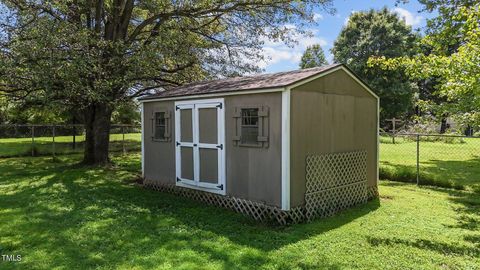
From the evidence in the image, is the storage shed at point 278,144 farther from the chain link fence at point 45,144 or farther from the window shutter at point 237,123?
the chain link fence at point 45,144

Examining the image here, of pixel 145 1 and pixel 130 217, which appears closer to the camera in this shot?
pixel 130 217

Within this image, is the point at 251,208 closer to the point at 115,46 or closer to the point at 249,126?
the point at 249,126

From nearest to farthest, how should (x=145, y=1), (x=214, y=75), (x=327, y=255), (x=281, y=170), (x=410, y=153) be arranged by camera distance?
(x=327, y=255), (x=281, y=170), (x=145, y=1), (x=214, y=75), (x=410, y=153)

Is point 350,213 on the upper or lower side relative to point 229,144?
lower

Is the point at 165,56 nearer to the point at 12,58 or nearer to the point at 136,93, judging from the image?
the point at 136,93

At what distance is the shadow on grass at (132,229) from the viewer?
441cm

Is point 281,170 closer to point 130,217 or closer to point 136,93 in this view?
point 130,217

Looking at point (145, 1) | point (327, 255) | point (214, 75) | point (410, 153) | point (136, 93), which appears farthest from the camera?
point (410, 153)

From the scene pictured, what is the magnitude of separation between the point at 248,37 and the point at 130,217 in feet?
29.3

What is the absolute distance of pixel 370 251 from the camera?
4656 mm

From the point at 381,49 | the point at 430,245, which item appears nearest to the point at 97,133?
the point at 430,245

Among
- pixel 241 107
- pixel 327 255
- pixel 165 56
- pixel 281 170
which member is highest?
pixel 165 56

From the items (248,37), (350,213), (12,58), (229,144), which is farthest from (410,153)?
(12,58)

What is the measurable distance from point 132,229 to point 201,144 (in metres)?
2.47
